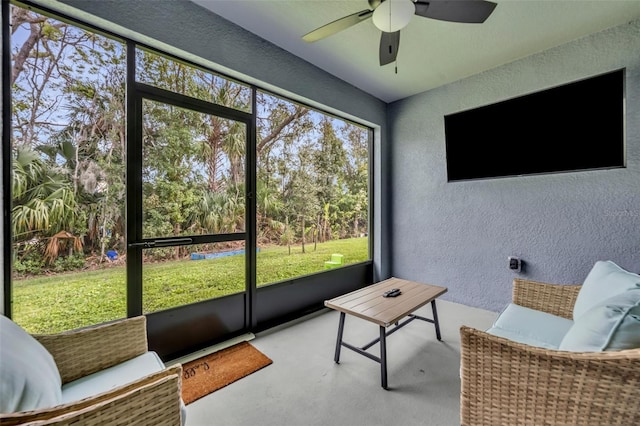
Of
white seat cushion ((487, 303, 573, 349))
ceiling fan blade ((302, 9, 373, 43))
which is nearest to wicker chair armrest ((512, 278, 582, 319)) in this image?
white seat cushion ((487, 303, 573, 349))

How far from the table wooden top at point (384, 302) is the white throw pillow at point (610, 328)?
0.89 meters

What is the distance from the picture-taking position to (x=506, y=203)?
293 cm

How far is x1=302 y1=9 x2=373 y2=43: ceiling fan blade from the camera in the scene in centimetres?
173

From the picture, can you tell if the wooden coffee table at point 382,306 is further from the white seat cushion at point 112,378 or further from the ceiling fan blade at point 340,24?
the ceiling fan blade at point 340,24

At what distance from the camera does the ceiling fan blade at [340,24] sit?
68.2 inches

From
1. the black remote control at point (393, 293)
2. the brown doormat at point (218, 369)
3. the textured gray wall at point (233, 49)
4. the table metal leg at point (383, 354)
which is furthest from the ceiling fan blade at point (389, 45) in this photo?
the brown doormat at point (218, 369)

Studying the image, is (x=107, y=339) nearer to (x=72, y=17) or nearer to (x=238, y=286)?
(x=238, y=286)

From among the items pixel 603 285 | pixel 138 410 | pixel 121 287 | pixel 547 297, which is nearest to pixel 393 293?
pixel 547 297

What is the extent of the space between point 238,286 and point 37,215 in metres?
1.48

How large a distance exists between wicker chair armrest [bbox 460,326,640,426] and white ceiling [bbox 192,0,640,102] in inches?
98.6

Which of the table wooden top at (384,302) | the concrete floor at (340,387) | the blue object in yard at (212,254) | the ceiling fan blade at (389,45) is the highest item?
the ceiling fan blade at (389,45)

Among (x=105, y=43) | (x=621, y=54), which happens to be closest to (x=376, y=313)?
(x=105, y=43)

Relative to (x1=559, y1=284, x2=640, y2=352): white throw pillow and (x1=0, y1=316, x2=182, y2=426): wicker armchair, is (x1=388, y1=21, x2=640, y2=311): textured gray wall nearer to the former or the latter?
(x1=559, y1=284, x2=640, y2=352): white throw pillow

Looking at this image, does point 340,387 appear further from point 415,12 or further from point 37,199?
point 415,12
